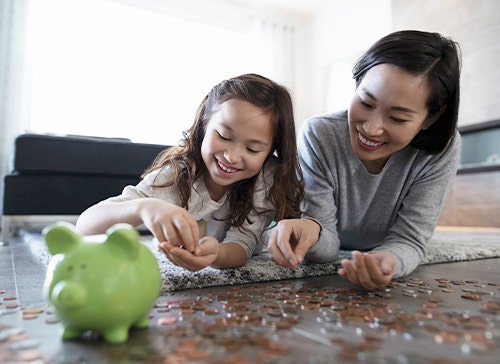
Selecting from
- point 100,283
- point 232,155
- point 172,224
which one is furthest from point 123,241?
point 232,155

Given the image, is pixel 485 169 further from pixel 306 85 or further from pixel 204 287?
pixel 204 287

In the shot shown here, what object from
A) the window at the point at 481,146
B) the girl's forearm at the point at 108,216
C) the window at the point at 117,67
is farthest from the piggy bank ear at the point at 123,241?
the window at the point at 117,67

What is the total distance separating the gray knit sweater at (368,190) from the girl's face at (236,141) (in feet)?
0.56

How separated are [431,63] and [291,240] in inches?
18.2

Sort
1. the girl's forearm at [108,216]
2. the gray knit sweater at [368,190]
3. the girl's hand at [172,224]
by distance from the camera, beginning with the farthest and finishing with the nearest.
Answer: the gray knit sweater at [368,190] → the girl's forearm at [108,216] → the girl's hand at [172,224]

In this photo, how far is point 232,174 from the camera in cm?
102

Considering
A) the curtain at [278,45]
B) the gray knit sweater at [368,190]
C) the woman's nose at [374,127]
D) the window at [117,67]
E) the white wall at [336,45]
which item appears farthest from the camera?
the curtain at [278,45]

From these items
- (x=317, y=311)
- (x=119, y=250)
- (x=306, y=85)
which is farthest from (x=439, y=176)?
(x=306, y=85)

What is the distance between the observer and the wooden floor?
478 millimetres

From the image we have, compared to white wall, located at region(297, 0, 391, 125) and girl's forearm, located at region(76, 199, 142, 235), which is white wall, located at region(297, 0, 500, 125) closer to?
white wall, located at region(297, 0, 391, 125)

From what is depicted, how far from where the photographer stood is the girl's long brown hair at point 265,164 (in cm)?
106

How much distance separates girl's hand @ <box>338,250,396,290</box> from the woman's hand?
3.8 inches

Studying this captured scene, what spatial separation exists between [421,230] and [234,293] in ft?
1.60

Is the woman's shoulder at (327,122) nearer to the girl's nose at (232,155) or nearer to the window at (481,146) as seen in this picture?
the girl's nose at (232,155)
